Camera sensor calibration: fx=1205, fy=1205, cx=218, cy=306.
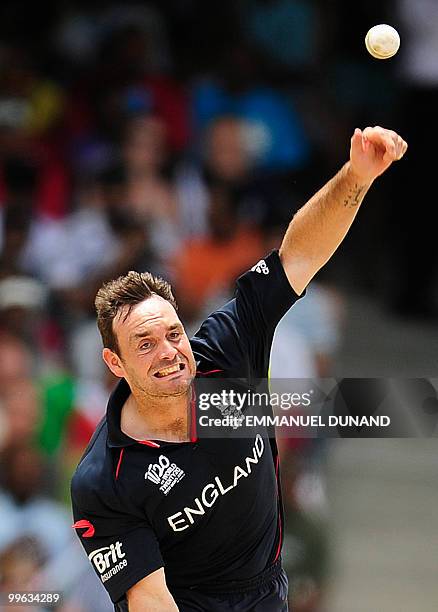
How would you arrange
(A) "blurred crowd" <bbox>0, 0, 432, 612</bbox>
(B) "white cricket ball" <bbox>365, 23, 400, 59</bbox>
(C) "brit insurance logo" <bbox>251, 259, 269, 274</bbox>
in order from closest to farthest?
(C) "brit insurance logo" <bbox>251, 259, 269, 274</bbox>
(B) "white cricket ball" <bbox>365, 23, 400, 59</bbox>
(A) "blurred crowd" <bbox>0, 0, 432, 612</bbox>

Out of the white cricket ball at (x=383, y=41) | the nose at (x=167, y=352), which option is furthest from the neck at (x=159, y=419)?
the white cricket ball at (x=383, y=41)

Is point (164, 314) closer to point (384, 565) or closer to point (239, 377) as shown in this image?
point (239, 377)

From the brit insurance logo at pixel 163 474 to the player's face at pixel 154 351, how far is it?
0.19 metres

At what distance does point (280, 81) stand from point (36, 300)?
6.72ft

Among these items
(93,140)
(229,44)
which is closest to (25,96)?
(93,140)

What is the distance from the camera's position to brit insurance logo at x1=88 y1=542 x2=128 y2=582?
3309 mm

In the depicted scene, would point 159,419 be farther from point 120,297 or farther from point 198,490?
point 120,297

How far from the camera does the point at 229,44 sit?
6836 millimetres

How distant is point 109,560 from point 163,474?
282 millimetres

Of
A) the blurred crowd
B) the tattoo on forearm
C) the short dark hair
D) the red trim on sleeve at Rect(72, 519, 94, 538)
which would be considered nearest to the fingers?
the tattoo on forearm

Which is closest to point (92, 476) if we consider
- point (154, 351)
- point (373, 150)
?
point (154, 351)

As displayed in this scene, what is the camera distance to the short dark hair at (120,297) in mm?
3396

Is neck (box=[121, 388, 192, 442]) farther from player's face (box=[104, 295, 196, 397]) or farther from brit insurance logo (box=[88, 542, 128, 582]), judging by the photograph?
brit insurance logo (box=[88, 542, 128, 582])

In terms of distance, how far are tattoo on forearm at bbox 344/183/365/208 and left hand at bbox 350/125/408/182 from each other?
3 centimetres
